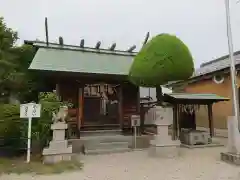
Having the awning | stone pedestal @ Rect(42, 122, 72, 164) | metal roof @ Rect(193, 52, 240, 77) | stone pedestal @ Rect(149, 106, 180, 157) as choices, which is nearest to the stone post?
stone pedestal @ Rect(42, 122, 72, 164)

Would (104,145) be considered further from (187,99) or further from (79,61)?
(187,99)

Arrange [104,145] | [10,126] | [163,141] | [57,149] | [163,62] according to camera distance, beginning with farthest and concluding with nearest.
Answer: [104,145]
[163,141]
[163,62]
[10,126]
[57,149]

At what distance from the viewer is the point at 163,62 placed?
8.18 m

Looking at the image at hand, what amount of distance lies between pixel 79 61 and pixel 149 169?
6.52 meters

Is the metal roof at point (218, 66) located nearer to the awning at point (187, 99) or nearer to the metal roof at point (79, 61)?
the awning at point (187, 99)

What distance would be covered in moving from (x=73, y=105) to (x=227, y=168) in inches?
270

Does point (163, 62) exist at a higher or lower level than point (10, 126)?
higher

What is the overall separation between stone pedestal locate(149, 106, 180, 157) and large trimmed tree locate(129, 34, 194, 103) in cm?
119

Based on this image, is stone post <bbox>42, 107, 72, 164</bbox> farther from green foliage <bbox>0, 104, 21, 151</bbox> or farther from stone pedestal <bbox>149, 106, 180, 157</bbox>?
stone pedestal <bbox>149, 106, 180, 157</bbox>

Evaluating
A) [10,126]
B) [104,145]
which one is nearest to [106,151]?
[104,145]

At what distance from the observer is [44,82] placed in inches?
469

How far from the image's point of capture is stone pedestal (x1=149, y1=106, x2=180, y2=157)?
8328 millimetres

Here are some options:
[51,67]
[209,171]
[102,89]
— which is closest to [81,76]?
[51,67]

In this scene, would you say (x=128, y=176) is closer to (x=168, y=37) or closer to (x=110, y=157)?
(x=110, y=157)
